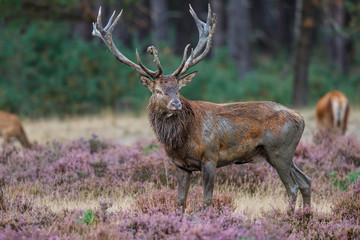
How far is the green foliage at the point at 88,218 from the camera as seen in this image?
5.34m

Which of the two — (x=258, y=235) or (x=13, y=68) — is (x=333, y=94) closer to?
(x=258, y=235)

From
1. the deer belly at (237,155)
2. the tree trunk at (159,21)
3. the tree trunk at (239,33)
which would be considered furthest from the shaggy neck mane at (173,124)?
the tree trunk at (239,33)

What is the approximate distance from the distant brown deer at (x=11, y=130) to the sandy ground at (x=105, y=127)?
0.85 metres

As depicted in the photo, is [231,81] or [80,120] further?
[231,81]

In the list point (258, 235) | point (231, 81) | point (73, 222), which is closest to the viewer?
point (258, 235)

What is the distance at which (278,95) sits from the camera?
1891 centimetres

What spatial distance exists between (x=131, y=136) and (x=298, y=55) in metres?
6.66

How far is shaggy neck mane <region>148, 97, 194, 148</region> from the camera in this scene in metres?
5.73

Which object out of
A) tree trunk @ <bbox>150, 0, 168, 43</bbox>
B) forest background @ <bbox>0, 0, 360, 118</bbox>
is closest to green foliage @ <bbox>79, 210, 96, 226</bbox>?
forest background @ <bbox>0, 0, 360, 118</bbox>

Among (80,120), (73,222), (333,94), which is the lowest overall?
(80,120)

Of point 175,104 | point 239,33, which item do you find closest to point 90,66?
point 239,33

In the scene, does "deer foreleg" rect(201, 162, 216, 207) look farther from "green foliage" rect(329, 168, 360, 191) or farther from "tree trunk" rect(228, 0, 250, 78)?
"tree trunk" rect(228, 0, 250, 78)

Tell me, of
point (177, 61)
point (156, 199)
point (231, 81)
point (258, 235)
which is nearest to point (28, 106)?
point (177, 61)

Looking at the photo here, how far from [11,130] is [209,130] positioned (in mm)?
7045
